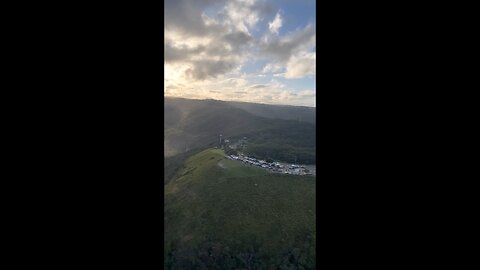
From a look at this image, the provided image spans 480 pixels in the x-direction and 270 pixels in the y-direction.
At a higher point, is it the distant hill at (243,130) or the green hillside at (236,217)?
the distant hill at (243,130)

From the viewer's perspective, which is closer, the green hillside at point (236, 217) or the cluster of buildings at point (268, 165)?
the green hillside at point (236, 217)

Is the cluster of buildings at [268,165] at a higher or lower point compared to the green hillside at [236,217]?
higher

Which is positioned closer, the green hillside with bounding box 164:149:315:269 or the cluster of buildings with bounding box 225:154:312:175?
the green hillside with bounding box 164:149:315:269

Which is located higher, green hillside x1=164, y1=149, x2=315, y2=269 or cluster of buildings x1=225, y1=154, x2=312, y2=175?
cluster of buildings x1=225, y1=154, x2=312, y2=175
